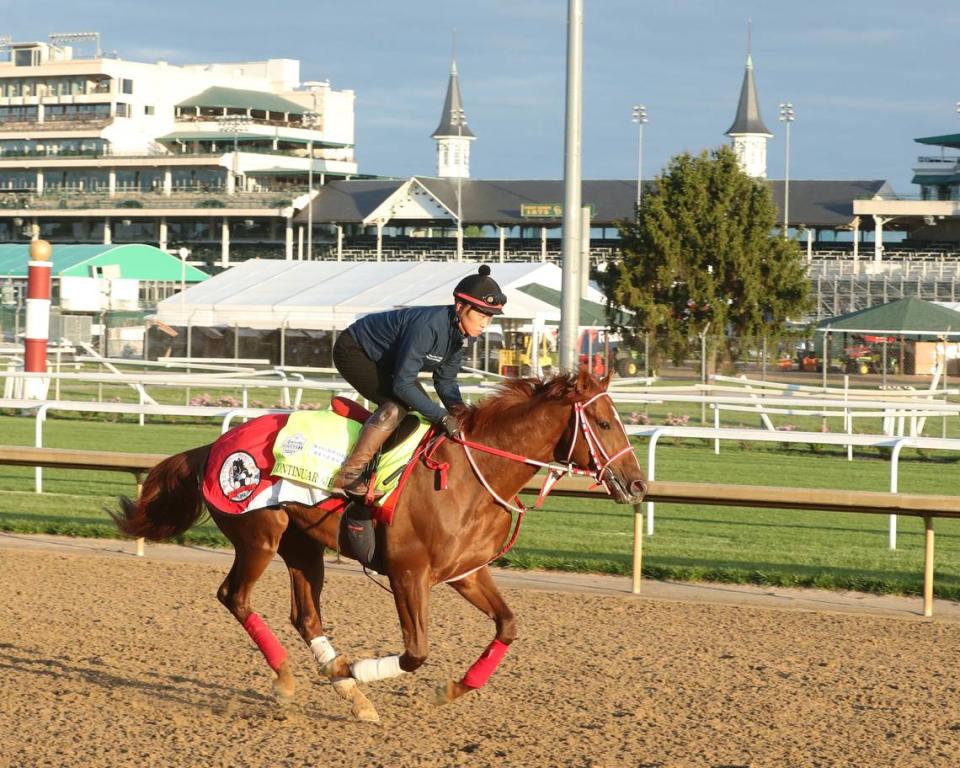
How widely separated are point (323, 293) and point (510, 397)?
1146 inches

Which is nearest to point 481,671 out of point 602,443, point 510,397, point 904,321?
point 602,443

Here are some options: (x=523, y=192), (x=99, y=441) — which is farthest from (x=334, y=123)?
(x=99, y=441)

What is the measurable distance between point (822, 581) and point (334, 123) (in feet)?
266

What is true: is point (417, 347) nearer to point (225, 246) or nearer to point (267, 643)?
point (267, 643)

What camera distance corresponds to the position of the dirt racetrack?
203 inches

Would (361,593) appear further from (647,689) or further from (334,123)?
(334,123)

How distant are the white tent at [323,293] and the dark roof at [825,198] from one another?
25.5 m

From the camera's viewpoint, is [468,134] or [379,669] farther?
[468,134]

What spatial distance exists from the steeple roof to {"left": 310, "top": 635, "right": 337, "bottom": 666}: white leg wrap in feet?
255

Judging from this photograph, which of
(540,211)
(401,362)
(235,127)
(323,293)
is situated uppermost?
(235,127)

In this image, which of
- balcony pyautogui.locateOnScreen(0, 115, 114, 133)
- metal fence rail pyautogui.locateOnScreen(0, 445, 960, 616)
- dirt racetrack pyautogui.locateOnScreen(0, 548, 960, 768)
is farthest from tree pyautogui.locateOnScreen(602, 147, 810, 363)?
balcony pyautogui.locateOnScreen(0, 115, 114, 133)

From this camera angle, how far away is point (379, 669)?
5484 mm

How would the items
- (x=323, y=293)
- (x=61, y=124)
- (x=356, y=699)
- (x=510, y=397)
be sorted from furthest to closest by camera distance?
1. (x=61, y=124)
2. (x=323, y=293)
3. (x=510, y=397)
4. (x=356, y=699)

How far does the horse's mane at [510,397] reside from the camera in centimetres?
565
